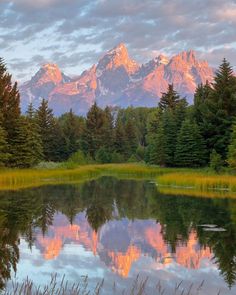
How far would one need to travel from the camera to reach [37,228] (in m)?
22.7

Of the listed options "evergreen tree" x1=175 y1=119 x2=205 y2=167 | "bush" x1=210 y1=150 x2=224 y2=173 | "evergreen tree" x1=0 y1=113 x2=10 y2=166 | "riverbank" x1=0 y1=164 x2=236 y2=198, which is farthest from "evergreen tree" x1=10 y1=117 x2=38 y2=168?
"bush" x1=210 y1=150 x2=224 y2=173

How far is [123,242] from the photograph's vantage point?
1970 centimetres

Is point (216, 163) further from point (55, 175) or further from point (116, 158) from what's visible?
point (116, 158)

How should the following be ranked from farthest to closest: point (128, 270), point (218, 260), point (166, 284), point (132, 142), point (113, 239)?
point (132, 142) → point (113, 239) → point (218, 260) → point (128, 270) → point (166, 284)

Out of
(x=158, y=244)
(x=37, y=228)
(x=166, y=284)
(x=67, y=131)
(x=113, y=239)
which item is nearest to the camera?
(x=166, y=284)

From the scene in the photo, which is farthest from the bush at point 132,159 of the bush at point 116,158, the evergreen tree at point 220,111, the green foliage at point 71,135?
the evergreen tree at point 220,111

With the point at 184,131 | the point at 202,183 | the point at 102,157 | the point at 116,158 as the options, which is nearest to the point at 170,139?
the point at 184,131

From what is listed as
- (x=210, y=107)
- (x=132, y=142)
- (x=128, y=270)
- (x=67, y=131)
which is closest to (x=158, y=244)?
(x=128, y=270)

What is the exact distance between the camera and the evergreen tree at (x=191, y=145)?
185 ft

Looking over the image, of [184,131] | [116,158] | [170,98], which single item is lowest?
[116,158]

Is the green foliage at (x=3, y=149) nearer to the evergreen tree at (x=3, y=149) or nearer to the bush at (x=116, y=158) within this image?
the evergreen tree at (x=3, y=149)

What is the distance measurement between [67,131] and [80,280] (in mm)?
86192

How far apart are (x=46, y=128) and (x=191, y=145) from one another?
38.4m

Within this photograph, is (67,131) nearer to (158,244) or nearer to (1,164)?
(1,164)
